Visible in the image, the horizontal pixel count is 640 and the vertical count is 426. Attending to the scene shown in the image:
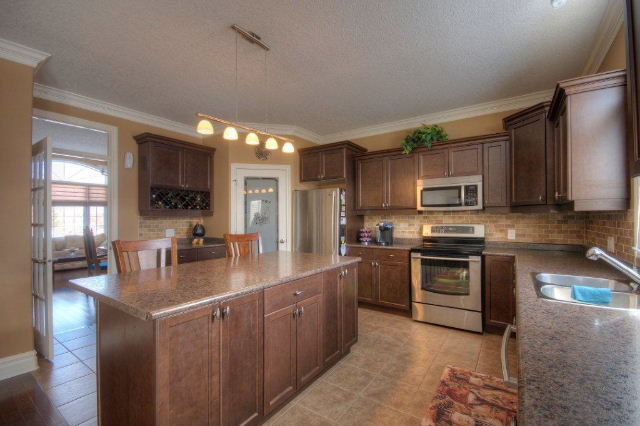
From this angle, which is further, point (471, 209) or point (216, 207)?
point (216, 207)

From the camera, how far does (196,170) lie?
434 cm

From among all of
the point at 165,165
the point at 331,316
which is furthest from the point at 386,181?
the point at 165,165

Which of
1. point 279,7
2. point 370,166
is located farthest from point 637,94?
point 370,166

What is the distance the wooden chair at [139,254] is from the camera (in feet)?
6.53

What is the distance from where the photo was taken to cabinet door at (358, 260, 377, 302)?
3875mm

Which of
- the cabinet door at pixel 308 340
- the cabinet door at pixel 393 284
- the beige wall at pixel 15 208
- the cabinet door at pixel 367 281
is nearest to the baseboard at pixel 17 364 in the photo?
the beige wall at pixel 15 208

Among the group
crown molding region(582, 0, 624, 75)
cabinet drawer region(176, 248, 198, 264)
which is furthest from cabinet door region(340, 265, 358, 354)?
crown molding region(582, 0, 624, 75)

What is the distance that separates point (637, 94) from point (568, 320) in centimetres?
90

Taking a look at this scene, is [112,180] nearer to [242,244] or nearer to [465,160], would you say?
[242,244]

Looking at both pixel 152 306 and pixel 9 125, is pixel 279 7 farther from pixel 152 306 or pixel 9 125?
pixel 9 125

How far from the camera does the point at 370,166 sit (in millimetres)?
4234

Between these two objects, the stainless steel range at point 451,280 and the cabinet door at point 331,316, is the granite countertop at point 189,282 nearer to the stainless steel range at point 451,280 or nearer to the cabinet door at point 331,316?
the cabinet door at point 331,316

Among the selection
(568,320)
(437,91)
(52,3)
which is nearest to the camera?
(568,320)

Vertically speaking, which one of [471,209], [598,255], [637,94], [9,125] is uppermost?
[9,125]
